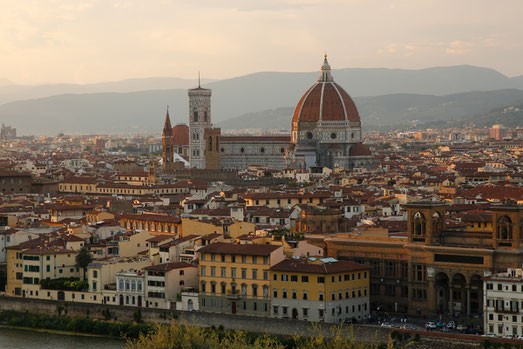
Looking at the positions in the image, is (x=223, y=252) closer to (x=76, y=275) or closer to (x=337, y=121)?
(x=76, y=275)

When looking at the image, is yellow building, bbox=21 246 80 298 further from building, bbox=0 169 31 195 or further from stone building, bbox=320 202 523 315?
building, bbox=0 169 31 195

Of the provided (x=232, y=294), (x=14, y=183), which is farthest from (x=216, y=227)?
(x=14, y=183)

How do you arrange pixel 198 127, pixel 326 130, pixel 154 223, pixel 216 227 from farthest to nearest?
pixel 198 127 < pixel 326 130 < pixel 154 223 < pixel 216 227

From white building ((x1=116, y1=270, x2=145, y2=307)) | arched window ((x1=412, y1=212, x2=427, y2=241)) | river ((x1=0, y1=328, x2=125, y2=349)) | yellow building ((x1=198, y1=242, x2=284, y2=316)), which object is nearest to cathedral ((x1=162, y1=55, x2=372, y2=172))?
white building ((x1=116, y1=270, x2=145, y2=307))

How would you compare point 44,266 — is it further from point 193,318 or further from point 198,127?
point 198,127

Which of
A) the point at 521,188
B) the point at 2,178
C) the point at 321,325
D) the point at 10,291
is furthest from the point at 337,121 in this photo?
the point at 321,325

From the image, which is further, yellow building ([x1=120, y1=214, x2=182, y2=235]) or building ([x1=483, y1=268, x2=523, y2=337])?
yellow building ([x1=120, y1=214, x2=182, y2=235])

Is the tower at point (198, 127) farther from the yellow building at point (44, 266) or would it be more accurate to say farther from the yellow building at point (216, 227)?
the yellow building at point (44, 266)
